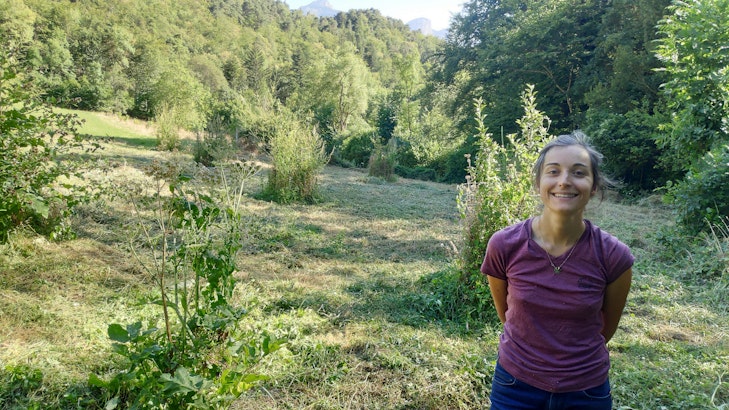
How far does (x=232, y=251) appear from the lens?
82.2 inches

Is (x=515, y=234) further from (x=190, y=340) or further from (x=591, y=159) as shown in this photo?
(x=190, y=340)

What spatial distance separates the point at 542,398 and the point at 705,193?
17.7ft

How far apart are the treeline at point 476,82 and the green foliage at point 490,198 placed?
0.32m

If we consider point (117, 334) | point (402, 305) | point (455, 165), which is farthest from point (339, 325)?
point (455, 165)

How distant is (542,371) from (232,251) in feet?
4.76

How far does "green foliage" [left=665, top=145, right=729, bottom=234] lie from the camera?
16.5ft

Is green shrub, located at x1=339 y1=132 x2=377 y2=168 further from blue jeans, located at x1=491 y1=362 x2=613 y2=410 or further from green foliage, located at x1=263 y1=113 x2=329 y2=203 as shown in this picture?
blue jeans, located at x1=491 y1=362 x2=613 y2=410

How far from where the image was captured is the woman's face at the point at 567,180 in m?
1.43

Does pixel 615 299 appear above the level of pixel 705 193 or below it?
below

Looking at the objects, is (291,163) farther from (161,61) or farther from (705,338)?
(161,61)

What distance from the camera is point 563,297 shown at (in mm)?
1386

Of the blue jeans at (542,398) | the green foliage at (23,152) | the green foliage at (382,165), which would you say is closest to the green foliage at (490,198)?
the blue jeans at (542,398)

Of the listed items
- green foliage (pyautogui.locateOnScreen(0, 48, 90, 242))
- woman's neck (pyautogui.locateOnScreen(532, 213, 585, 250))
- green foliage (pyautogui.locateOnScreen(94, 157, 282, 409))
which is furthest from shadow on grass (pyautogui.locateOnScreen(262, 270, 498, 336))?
green foliage (pyautogui.locateOnScreen(0, 48, 90, 242))

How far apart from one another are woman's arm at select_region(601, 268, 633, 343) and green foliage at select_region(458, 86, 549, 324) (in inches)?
65.6
